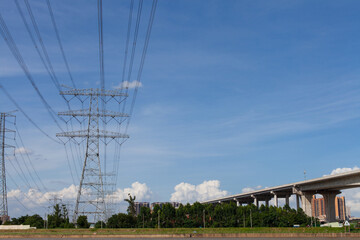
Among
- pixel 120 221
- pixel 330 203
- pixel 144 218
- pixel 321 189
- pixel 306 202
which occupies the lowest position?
pixel 120 221

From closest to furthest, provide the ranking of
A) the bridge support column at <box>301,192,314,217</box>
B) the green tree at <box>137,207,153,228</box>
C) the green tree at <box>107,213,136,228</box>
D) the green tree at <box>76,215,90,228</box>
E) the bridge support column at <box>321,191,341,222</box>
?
the green tree at <box>76,215,90,228</box> < the green tree at <box>107,213,136,228</box> < the green tree at <box>137,207,153,228</box> < the bridge support column at <box>321,191,341,222</box> < the bridge support column at <box>301,192,314,217</box>

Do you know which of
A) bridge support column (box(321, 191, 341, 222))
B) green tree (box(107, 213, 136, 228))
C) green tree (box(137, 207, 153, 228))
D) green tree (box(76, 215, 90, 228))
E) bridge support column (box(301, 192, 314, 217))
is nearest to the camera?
green tree (box(76, 215, 90, 228))

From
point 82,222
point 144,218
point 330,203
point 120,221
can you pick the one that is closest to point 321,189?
point 330,203

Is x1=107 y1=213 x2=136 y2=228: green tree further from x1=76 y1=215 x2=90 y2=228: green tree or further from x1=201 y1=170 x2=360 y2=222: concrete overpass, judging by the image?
x1=201 y1=170 x2=360 y2=222: concrete overpass

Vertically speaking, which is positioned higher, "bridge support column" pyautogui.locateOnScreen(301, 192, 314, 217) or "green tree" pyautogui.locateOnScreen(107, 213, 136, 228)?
"bridge support column" pyautogui.locateOnScreen(301, 192, 314, 217)

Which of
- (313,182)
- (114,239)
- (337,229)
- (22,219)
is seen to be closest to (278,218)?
(313,182)

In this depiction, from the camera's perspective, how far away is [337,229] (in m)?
111

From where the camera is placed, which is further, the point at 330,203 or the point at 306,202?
the point at 306,202

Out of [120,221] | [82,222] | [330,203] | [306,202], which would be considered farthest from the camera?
[306,202]

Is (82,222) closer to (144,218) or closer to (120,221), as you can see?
(120,221)

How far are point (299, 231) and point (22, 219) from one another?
328 feet

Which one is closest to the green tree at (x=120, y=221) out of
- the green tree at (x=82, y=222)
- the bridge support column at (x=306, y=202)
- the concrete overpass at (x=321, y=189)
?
the green tree at (x=82, y=222)

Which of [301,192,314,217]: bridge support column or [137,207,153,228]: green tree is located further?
[301,192,314,217]: bridge support column

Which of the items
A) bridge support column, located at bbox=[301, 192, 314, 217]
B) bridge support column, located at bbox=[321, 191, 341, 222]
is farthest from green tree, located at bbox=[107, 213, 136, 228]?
bridge support column, located at bbox=[321, 191, 341, 222]
